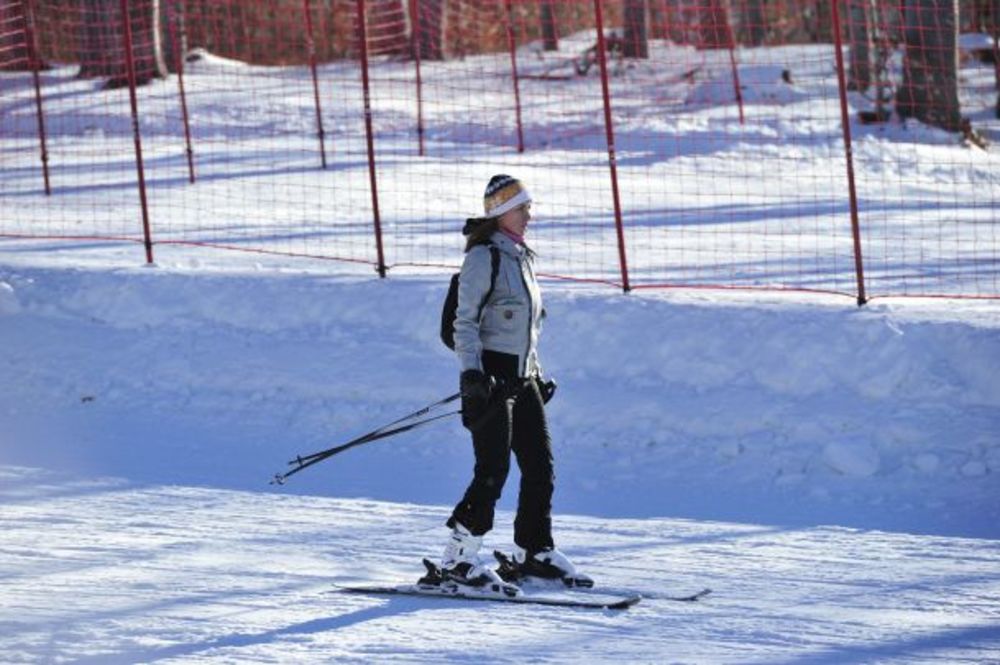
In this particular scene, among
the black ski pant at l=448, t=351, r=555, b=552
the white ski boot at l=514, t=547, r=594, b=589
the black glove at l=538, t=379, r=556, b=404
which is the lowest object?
the white ski boot at l=514, t=547, r=594, b=589

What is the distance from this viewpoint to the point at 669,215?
16.8 meters

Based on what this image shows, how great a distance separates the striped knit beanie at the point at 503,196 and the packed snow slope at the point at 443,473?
1711 mm

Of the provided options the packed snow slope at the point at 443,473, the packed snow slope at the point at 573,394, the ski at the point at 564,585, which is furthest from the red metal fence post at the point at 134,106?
the ski at the point at 564,585

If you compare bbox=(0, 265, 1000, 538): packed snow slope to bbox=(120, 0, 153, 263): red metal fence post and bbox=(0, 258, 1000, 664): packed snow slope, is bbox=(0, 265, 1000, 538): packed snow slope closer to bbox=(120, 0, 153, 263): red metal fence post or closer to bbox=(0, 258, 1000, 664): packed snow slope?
bbox=(0, 258, 1000, 664): packed snow slope

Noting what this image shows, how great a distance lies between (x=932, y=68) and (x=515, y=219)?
14929 millimetres

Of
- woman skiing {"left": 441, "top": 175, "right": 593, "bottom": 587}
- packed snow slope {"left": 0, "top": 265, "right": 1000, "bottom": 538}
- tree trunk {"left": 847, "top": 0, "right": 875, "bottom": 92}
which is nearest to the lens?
woman skiing {"left": 441, "top": 175, "right": 593, "bottom": 587}

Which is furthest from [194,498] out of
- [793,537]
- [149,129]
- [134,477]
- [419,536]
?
[149,129]

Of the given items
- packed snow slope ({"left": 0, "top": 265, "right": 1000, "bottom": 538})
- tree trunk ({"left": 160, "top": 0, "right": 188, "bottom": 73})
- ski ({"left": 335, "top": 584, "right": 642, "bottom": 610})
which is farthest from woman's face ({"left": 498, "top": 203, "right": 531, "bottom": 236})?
tree trunk ({"left": 160, "top": 0, "right": 188, "bottom": 73})

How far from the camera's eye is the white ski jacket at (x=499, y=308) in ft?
23.5

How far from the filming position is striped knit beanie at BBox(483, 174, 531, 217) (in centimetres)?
730

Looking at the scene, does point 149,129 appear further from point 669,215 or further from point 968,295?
point 968,295

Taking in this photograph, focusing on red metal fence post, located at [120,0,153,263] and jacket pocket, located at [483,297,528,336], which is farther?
red metal fence post, located at [120,0,153,263]

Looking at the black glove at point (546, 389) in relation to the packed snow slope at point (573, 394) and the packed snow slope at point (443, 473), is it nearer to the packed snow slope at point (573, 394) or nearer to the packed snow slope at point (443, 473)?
the packed snow slope at point (443, 473)

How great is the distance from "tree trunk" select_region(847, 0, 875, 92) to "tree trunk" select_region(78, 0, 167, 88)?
972cm
